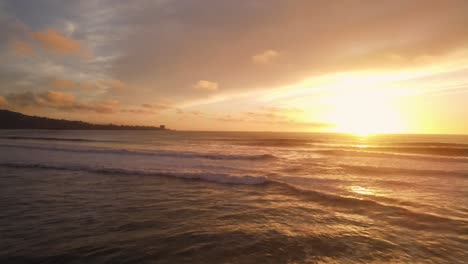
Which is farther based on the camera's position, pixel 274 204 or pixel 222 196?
pixel 222 196

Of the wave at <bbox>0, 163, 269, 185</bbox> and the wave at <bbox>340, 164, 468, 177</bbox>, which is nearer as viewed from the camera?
the wave at <bbox>0, 163, 269, 185</bbox>

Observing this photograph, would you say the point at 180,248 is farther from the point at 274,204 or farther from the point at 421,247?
the point at 421,247

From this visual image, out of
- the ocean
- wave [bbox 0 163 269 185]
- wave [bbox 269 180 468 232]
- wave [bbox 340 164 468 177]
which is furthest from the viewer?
wave [bbox 340 164 468 177]

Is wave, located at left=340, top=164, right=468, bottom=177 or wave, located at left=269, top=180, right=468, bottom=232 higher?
wave, located at left=340, top=164, right=468, bottom=177

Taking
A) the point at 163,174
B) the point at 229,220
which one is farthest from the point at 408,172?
the point at 163,174

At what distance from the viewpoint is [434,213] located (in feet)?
32.0

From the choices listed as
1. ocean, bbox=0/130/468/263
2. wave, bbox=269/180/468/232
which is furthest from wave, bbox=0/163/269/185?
wave, bbox=269/180/468/232

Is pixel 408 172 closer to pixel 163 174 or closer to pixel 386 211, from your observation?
pixel 386 211

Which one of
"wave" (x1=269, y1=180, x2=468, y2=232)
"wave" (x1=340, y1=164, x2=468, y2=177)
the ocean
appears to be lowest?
the ocean

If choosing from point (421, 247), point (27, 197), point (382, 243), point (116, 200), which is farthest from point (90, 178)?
point (421, 247)

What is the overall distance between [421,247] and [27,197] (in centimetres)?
1551

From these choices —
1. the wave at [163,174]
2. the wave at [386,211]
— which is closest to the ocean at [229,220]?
the wave at [386,211]

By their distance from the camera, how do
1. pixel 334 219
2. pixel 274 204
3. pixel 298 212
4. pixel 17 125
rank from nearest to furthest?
1. pixel 334 219
2. pixel 298 212
3. pixel 274 204
4. pixel 17 125

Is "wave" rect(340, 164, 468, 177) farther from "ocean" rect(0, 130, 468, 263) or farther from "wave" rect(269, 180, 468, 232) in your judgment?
"wave" rect(269, 180, 468, 232)
